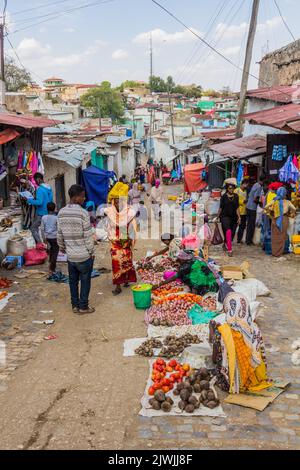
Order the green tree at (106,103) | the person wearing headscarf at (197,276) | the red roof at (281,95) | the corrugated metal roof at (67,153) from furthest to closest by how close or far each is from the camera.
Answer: the green tree at (106,103) → the red roof at (281,95) → the corrugated metal roof at (67,153) → the person wearing headscarf at (197,276)

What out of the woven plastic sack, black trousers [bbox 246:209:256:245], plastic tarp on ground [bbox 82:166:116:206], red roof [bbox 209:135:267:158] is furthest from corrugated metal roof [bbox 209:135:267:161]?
Result: plastic tarp on ground [bbox 82:166:116:206]

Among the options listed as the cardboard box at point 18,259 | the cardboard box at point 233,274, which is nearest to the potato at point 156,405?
the cardboard box at point 233,274

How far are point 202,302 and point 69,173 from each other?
10428 mm

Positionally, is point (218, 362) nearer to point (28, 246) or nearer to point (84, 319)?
point (84, 319)

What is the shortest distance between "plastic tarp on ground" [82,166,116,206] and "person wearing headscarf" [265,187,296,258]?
837 centimetres

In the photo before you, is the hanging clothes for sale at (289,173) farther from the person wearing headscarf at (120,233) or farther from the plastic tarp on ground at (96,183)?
the plastic tarp on ground at (96,183)

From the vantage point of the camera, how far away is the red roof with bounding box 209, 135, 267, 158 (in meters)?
13.5

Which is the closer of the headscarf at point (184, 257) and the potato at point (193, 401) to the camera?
the potato at point (193, 401)

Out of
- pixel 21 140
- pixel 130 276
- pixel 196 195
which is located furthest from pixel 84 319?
pixel 196 195

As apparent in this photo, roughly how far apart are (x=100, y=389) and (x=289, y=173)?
7.50 m

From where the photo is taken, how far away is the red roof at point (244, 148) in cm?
1353

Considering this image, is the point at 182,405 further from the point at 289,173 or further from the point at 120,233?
the point at 289,173

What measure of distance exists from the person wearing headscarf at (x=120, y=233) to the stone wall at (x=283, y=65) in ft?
46.1

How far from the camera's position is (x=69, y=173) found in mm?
16375
